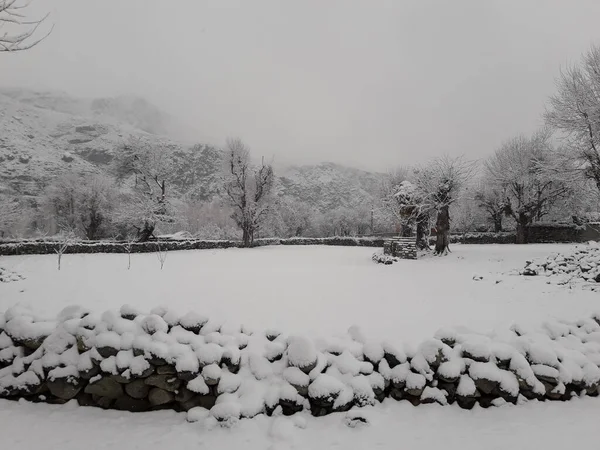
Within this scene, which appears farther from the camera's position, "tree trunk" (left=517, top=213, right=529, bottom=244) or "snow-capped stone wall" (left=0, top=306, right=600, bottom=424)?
"tree trunk" (left=517, top=213, right=529, bottom=244)

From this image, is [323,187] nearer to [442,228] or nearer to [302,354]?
[442,228]

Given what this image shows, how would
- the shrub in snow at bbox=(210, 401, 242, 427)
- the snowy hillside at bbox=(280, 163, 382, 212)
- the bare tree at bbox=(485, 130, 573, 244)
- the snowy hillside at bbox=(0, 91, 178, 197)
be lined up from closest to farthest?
the shrub in snow at bbox=(210, 401, 242, 427) < the bare tree at bbox=(485, 130, 573, 244) < the snowy hillside at bbox=(0, 91, 178, 197) < the snowy hillside at bbox=(280, 163, 382, 212)

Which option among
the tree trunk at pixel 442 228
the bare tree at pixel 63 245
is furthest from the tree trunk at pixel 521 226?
the bare tree at pixel 63 245

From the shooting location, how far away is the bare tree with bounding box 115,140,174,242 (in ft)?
91.4

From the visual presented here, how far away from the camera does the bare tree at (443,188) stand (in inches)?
652

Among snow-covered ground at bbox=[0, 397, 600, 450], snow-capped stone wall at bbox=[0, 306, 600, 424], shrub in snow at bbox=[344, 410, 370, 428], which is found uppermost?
snow-capped stone wall at bbox=[0, 306, 600, 424]

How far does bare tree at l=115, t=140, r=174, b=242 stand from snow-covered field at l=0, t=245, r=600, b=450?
71.7 ft

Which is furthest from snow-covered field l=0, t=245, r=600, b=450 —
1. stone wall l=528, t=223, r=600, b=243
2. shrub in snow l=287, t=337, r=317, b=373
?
stone wall l=528, t=223, r=600, b=243

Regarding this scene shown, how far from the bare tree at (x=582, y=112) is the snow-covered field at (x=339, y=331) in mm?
10879

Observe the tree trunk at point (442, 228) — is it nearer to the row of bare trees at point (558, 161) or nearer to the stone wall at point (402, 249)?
the stone wall at point (402, 249)

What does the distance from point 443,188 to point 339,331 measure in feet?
48.3

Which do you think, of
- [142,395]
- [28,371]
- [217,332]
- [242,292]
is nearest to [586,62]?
[242,292]

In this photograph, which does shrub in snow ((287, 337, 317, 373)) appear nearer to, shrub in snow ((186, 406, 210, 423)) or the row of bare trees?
shrub in snow ((186, 406, 210, 423))

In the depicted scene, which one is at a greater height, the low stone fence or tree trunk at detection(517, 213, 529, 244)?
tree trunk at detection(517, 213, 529, 244)
